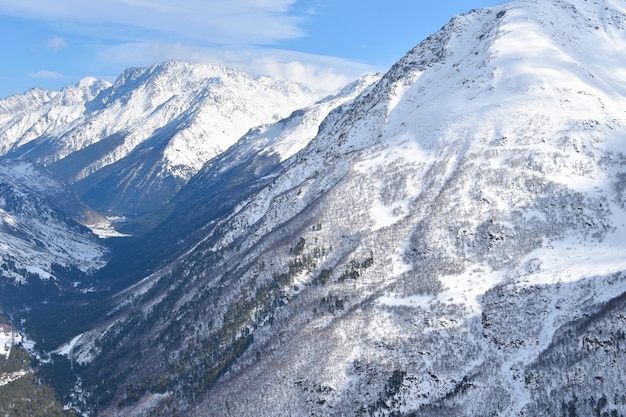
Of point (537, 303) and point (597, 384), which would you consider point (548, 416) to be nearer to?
point (597, 384)

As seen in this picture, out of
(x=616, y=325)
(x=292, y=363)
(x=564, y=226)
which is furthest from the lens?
(x=564, y=226)

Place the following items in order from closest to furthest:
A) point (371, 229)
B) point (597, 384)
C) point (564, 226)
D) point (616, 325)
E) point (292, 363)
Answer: point (597, 384) → point (616, 325) → point (292, 363) → point (564, 226) → point (371, 229)

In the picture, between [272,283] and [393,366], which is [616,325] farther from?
[272,283]

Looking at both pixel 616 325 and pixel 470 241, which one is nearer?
pixel 616 325

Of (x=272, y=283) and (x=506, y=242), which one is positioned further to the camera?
(x=272, y=283)

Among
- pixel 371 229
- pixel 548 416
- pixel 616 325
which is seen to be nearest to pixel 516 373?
pixel 548 416

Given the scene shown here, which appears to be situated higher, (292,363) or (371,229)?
(371,229)

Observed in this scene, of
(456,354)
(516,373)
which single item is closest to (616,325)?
(516,373)

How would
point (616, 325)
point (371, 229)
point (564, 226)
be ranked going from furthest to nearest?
1. point (371, 229)
2. point (564, 226)
3. point (616, 325)

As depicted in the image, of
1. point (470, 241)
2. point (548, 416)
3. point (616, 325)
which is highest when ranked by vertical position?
point (470, 241)
